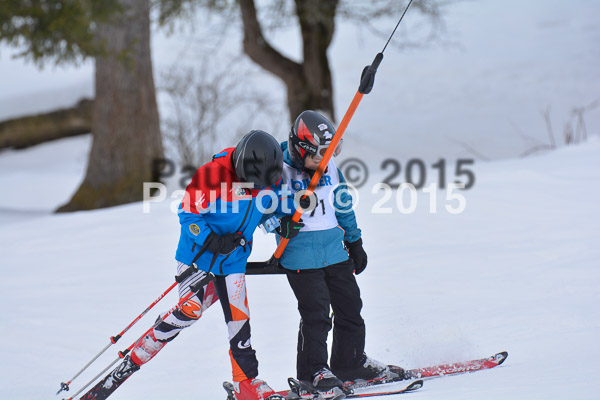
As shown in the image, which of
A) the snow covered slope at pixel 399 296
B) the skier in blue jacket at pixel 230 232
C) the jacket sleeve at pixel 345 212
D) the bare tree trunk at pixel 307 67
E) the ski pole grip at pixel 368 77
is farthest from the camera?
the bare tree trunk at pixel 307 67

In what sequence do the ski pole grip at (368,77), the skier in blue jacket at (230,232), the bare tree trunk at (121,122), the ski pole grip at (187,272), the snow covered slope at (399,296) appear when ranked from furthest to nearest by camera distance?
1. the bare tree trunk at (121,122)
2. the snow covered slope at (399,296)
3. the ski pole grip at (187,272)
4. the skier in blue jacket at (230,232)
5. the ski pole grip at (368,77)

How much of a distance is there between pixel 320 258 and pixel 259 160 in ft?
2.18

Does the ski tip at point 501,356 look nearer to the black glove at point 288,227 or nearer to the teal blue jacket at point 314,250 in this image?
the teal blue jacket at point 314,250

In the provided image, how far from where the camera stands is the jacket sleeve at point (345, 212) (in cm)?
400

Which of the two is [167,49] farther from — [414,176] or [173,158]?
[414,176]

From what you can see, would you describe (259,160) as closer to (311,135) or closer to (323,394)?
(311,135)

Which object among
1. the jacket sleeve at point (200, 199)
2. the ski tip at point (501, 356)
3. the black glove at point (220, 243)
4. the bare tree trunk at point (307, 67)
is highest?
the bare tree trunk at point (307, 67)

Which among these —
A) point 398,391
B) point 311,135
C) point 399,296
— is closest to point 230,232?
point 311,135

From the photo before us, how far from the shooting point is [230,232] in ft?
12.3

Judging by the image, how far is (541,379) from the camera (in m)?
3.52

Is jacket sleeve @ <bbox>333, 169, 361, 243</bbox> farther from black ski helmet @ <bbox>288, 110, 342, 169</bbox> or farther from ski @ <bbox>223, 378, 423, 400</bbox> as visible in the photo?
ski @ <bbox>223, 378, 423, 400</bbox>

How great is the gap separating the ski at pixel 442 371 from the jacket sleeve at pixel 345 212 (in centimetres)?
83
